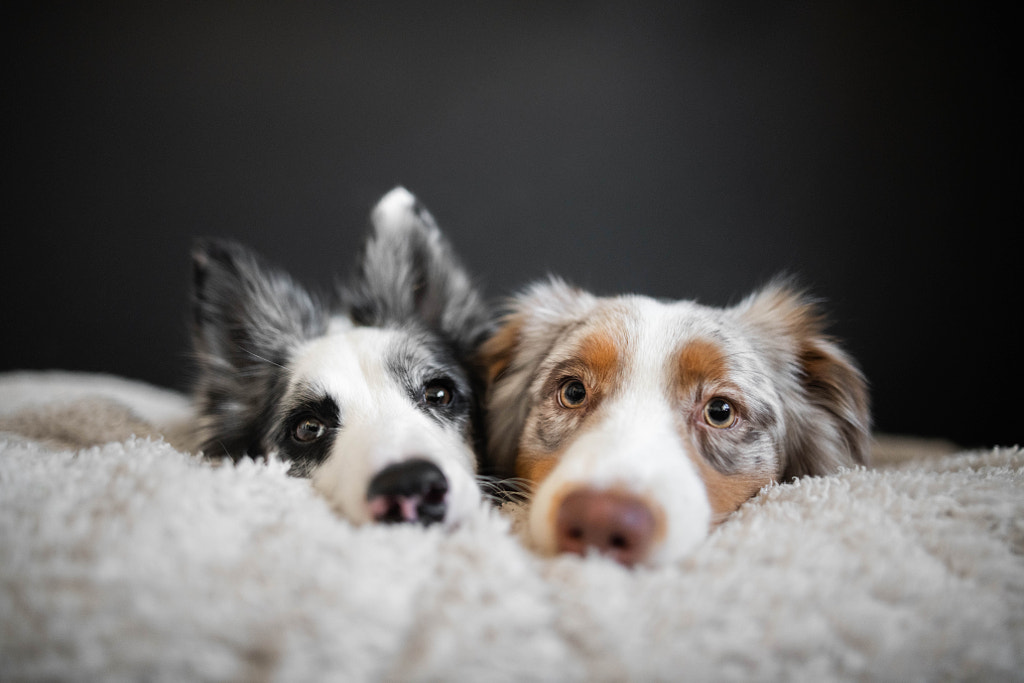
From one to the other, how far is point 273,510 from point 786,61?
3087 millimetres

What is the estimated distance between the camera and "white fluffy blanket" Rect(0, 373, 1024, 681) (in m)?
0.66

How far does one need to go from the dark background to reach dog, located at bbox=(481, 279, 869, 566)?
1225mm

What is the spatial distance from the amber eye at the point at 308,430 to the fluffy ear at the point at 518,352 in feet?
1.68

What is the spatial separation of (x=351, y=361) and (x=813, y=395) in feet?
4.56

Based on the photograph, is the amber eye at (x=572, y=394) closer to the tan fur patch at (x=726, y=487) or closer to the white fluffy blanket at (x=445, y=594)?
the tan fur patch at (x=726, y=487)

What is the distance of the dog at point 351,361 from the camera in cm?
135

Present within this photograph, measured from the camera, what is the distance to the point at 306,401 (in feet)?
5.09

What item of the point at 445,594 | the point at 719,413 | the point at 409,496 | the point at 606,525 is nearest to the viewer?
the point at 445,594

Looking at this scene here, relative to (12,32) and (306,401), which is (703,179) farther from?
(12,32)

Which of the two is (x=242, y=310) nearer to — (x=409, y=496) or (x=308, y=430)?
(x=308, y=430)

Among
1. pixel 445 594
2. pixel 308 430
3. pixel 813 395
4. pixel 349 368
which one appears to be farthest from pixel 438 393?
pixel 813 395

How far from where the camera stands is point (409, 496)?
107cm

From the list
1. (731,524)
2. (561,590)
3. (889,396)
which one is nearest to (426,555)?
(561,590)

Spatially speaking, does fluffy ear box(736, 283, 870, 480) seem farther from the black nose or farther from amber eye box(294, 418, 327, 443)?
amber eye box(294, 418, 327, 443)
